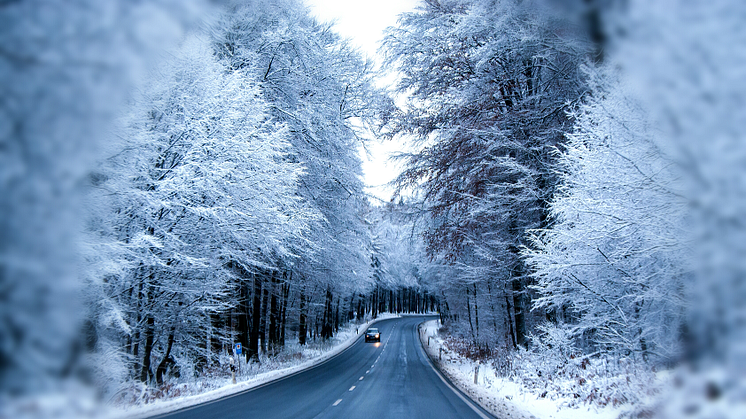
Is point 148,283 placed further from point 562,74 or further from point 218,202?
point 562,74

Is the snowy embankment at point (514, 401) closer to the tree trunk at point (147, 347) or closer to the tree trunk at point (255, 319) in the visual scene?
the tree trunk at point (255, 319)

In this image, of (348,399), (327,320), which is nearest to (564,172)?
(348,399)

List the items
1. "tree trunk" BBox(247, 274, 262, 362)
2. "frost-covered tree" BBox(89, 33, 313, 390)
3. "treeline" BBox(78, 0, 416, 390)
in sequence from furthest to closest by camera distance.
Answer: "tree trunk" BBox(247, 274, 262, 362)
"frost-covered tree" BBox(89, 33, 313, 390)
"treeline" BBox(78, 0, 416, 390)

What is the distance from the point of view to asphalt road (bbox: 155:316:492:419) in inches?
336

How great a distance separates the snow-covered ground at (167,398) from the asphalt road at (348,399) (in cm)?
59

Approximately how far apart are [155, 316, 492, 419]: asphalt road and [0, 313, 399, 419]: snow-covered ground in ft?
1.93

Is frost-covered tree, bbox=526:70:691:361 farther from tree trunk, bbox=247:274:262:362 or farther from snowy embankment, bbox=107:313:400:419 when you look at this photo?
tree trunk, bbox=247:274:262:362

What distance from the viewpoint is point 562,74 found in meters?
11.2

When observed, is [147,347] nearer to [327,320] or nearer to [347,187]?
[347,187]

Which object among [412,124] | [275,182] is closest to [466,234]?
[412,124]

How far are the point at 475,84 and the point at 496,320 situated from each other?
18.8m

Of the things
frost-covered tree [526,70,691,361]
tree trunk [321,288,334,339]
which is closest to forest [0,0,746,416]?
frost-covered tree [526,70,691,361]

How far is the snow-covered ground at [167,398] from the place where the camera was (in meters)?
1.91

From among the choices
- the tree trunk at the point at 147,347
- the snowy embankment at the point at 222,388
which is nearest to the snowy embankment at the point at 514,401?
the snowy embankment at the point at 222,388
